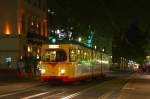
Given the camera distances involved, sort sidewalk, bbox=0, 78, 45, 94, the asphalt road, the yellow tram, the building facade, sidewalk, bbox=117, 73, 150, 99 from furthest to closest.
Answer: the building facade, the yellow tram, sidewalk, bbox=0, 78, 45, 94, sidewalk, bbox=117, 73, 150, 99, the asphalt road

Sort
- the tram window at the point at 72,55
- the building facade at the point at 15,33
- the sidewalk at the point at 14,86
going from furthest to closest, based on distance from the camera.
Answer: the building facade at the point at 15,33 < the tram window at the point at 72,55 < the sidewalk at the point at 14,86

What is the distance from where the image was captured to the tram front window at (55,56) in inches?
1371

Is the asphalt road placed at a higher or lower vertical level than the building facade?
lower

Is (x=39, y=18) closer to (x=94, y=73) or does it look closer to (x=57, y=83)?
(x=94, y=73)

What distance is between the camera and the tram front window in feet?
114

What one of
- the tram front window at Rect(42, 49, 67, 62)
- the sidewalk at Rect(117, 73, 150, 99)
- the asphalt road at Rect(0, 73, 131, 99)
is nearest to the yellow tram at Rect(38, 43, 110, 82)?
the tram front window at Rect(42, 49, 67, 62)

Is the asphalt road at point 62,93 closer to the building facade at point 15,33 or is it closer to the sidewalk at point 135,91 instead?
the sidewalk at point 135,91

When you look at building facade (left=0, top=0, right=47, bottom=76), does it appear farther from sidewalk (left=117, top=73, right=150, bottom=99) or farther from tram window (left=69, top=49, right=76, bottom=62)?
sidewalk (left=117, top=73, right=150, bottom=99)

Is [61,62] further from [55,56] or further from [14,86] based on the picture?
[14,86]

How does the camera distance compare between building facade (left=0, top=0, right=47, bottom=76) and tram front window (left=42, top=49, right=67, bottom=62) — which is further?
building facade (left=0, top=0, right=47, bottom=76)

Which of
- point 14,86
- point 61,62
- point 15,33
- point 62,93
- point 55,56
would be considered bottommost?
point 62,93

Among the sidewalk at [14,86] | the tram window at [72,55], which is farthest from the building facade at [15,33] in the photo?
the tram window at [72,55]

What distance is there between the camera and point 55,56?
3519 cm

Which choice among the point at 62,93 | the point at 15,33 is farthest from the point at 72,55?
the point at 15,33
